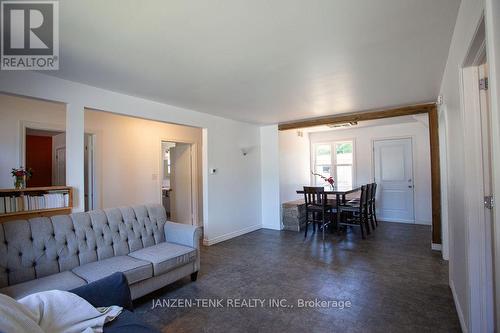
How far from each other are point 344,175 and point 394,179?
119cm

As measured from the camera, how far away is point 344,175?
267 inches

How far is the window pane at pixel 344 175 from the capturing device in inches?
264

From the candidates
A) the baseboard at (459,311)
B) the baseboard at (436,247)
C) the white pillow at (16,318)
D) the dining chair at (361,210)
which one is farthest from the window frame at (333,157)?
the white pillow at (16,318)

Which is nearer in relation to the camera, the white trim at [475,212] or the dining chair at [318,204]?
the white trim at [475,212]

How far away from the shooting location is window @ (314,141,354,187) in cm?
670

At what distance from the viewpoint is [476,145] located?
1.56 m

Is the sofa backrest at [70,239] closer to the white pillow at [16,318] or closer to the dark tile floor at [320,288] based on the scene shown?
the dark tile floor at [320,288]

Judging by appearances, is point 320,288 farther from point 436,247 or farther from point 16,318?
point 16,318

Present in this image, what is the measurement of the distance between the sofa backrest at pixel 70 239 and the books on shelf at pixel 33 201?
0.93 ft

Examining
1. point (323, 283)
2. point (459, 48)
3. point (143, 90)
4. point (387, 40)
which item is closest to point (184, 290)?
point (323, 283)

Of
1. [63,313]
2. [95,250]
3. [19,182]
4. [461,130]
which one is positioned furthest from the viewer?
[19,182]

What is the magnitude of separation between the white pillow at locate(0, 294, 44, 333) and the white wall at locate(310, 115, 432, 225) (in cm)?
609

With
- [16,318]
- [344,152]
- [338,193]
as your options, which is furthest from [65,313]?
[344,152]

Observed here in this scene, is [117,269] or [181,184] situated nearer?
[117,269]
